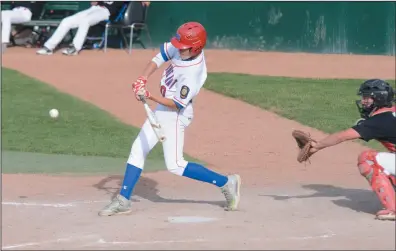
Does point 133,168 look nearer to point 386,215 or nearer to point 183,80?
point 183,80

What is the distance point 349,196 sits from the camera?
848cm

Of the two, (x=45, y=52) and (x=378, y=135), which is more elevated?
(x=378, y=135)

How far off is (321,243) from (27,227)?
2.39 m

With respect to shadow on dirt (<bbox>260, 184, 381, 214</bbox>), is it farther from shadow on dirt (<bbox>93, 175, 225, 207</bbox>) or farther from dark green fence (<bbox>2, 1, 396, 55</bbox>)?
dark green fence (<bbox>2, 1, 396, 55</bbox>)

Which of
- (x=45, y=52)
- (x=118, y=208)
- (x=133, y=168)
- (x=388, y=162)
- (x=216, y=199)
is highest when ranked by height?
(x=388, y=162)

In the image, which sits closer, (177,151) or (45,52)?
(177,151)

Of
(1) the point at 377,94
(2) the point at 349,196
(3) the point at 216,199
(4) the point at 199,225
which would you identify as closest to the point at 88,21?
(3) the point at 216,199

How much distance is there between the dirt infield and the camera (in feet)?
22.1

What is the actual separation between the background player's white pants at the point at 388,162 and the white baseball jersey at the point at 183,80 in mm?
1586

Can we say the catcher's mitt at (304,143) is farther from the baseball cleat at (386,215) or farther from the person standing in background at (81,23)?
the person standing in background at (81,23)

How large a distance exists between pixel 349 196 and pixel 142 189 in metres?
2.04

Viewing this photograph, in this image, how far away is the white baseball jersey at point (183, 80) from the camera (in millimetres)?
7520

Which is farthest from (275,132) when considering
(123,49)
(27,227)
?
(123,49)

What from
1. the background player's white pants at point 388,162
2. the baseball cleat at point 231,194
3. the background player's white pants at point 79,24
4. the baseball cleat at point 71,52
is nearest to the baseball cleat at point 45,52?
the background player's white pants at point 79,24
